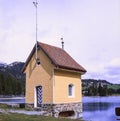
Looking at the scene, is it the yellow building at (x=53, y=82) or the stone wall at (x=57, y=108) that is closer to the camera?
the stone wall at (x=57, y=108)

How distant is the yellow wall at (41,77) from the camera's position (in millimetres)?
25531

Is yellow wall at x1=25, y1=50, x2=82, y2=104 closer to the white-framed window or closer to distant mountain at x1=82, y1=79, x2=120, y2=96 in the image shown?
the white-framed window

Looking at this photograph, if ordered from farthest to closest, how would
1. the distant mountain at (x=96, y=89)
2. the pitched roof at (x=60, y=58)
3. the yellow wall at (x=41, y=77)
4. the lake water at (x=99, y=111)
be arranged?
the distant mountain at (x=96, y=89)
the lake water at (x=99, y=111)
the pitched roof at (x=60, y=58)
the yellow wall at (x=41, y=77)

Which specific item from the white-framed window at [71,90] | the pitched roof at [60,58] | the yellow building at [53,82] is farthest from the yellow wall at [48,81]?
the pitched roof at [60,58]

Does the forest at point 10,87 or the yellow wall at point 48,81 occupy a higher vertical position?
the forest at point 10,87

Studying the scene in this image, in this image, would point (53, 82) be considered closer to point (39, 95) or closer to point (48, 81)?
point (48, 81)

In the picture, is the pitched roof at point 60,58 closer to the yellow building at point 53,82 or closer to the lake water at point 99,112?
the yellow building at point 53,82

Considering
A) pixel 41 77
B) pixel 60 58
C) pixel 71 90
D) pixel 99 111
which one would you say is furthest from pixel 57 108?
pixel 99 111

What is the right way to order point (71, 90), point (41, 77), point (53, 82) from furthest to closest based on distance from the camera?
point (71, 90) < point (41, 77) < point (53, 82)

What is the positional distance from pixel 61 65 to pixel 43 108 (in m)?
3.73

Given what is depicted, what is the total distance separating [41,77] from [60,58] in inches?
93.8

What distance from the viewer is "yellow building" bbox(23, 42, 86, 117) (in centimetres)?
2538

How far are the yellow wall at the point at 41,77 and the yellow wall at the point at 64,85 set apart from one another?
567 mm

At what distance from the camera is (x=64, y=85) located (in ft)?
87.0
